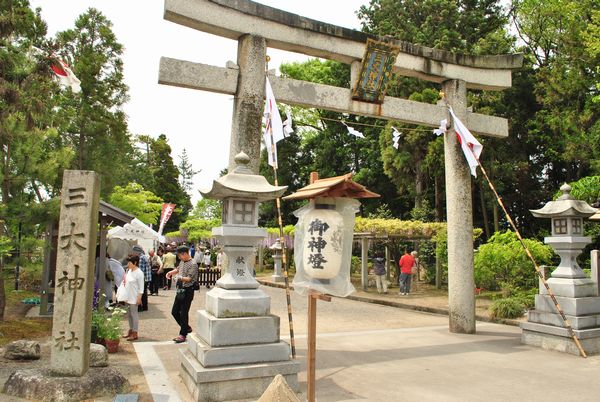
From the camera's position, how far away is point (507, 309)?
12141 millimetres

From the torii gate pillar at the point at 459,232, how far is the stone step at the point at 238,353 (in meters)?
5.29

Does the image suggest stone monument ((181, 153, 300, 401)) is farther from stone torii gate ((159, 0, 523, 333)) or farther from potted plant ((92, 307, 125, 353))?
potted plant ((92, 307, 125, 353))

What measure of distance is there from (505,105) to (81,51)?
24462 millimetres

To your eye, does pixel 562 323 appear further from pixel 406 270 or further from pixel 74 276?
pixel 406 270

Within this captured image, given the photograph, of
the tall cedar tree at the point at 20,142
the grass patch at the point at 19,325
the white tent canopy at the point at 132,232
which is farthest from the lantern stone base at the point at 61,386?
the white tent canopy at the point at 132,232

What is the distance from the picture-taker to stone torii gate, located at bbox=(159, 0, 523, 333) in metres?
7.41

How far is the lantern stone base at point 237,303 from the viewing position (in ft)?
18.7

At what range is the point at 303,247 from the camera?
197 inches

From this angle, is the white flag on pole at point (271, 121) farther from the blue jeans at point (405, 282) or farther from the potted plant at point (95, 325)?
the blue jeans at point (405, 282)

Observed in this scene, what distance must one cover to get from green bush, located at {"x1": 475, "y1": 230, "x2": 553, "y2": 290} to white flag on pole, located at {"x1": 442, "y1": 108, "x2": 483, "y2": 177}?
692 cm

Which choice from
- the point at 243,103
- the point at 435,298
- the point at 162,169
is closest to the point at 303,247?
the point at 243,103

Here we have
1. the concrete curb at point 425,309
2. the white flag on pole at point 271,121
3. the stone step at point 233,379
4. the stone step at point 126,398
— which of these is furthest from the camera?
the concrete curb at point 425,309

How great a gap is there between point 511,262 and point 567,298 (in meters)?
7.35

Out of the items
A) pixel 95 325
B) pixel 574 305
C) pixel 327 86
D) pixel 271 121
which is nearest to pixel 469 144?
pixel 327 86
